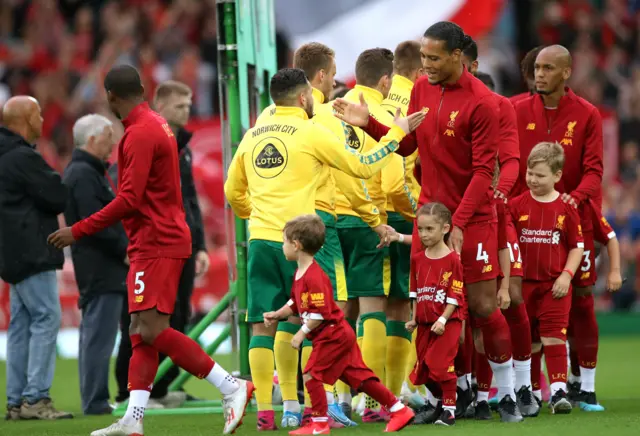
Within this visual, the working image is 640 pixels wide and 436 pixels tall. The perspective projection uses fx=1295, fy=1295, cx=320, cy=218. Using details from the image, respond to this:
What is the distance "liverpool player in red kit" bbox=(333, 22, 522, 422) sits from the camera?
8.53 meters

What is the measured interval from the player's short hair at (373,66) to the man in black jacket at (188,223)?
2.00 metres

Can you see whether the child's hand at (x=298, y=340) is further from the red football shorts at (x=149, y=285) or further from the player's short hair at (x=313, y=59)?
the player's short hair at (x=313, y=59)

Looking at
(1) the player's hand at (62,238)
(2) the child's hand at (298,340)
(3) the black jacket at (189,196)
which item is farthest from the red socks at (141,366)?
(3) the black jacket at (189,196)

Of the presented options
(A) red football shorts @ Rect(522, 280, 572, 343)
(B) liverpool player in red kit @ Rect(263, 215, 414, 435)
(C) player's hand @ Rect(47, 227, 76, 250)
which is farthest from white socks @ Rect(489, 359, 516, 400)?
(C) player's hand @ Rect(47, 227, 76, 250)

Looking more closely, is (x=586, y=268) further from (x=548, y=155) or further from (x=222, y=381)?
(x=222, y=381)

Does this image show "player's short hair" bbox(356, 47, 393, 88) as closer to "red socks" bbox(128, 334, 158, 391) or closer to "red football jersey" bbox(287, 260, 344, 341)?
"red football jersey" bbox(287, 260, 344, 341)

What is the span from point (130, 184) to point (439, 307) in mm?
2196

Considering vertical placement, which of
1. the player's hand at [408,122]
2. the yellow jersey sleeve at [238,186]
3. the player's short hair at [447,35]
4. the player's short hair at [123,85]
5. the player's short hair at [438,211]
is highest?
the player's short hair at [447,35]

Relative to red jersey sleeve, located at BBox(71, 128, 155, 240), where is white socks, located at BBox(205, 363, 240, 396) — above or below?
below

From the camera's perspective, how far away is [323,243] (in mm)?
8531

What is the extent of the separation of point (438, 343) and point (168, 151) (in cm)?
218

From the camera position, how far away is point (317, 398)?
806 cm

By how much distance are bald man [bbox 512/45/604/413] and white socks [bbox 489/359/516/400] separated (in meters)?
0.89

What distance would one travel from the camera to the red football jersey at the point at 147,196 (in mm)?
8125
